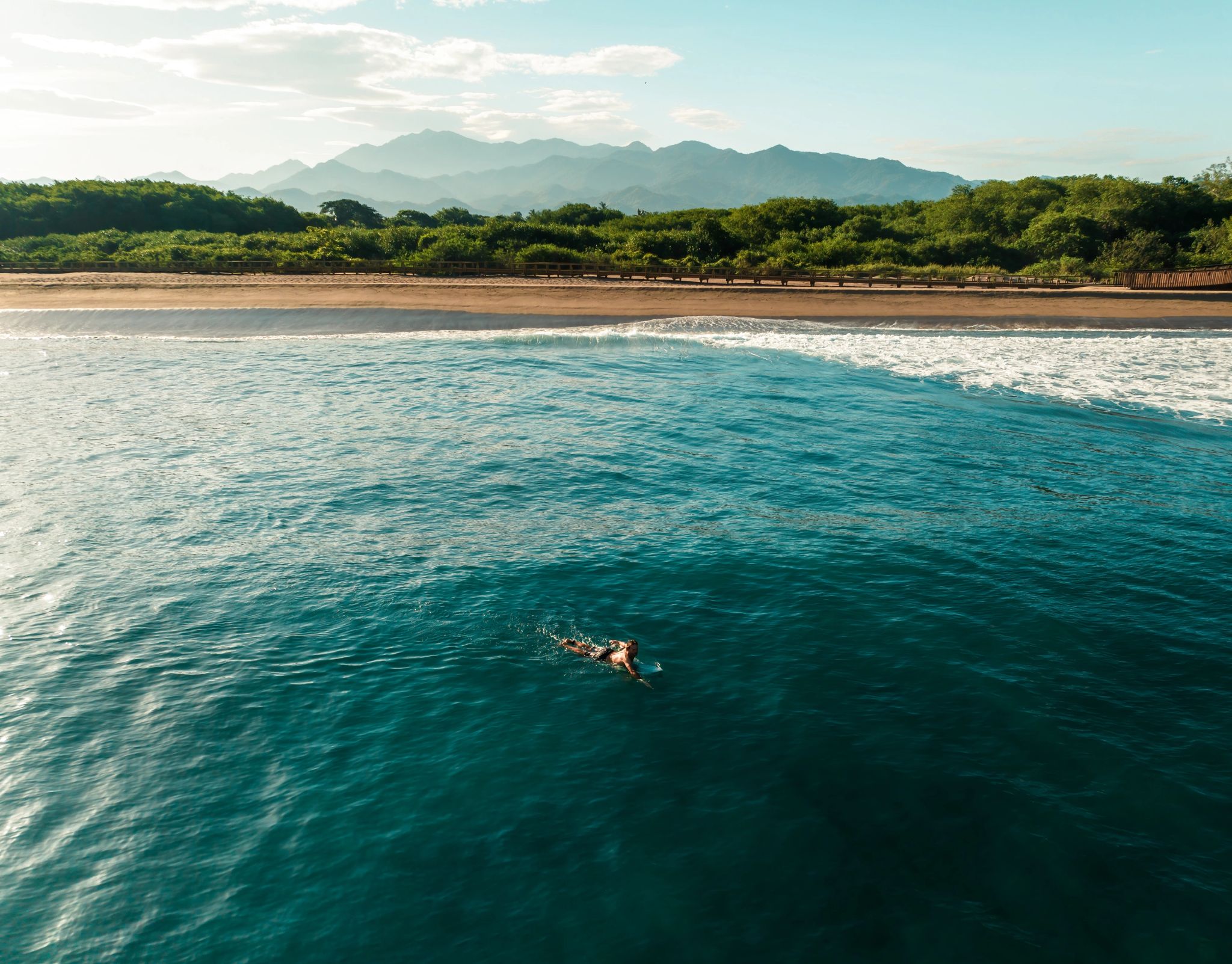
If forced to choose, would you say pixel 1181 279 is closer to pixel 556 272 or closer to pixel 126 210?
pixel 556 272

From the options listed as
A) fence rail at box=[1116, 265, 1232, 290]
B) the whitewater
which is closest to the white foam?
the whitewater

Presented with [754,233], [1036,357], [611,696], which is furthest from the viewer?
[754,233]

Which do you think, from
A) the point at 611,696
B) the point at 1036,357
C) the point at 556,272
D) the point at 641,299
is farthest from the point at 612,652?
the point at 556,272

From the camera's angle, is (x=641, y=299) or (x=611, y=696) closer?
(x=611, y=696)

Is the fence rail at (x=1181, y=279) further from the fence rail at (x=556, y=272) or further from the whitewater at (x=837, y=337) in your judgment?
the whitewater at (x=837, y=337)

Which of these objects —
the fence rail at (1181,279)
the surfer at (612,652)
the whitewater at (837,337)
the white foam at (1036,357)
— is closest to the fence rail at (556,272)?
the fence rail at (1181,279)

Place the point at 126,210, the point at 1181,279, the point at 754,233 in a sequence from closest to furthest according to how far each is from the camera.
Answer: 1. the point at 1181,279
2. the point at 754,233
3. the point at 126,210

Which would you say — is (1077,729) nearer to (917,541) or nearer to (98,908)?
(917,541)

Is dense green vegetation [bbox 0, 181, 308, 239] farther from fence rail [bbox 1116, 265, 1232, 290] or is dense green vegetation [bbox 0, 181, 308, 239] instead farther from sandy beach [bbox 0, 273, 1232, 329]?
fence rail [bbox 1116, 265, 1232, 290]
